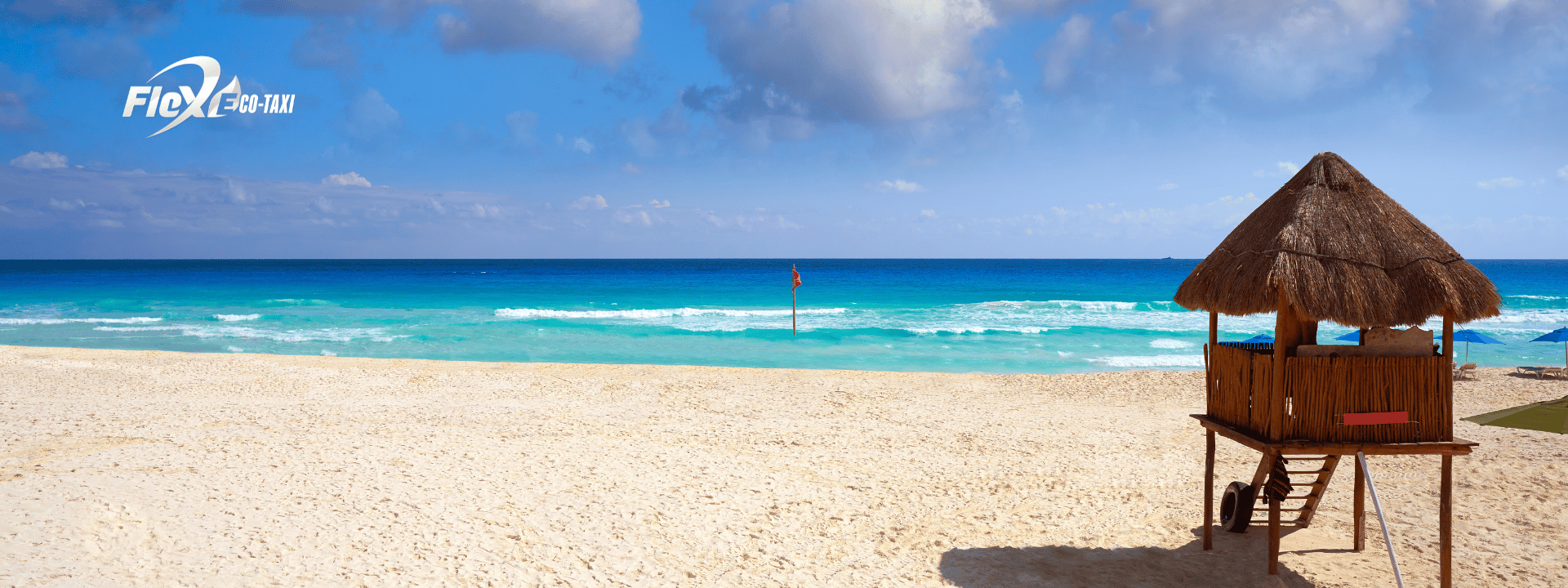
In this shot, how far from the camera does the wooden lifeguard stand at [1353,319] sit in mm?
4148

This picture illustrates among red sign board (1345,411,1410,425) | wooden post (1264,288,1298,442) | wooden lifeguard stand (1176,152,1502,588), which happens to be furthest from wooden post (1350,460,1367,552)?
wooden post (1264,288,1298,442)

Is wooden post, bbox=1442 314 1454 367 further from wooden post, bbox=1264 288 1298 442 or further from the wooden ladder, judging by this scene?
the wooden ladder

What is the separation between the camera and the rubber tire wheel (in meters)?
5.61

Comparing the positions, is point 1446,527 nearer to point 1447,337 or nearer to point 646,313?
point 1447,337

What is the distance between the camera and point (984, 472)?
7.34 meters

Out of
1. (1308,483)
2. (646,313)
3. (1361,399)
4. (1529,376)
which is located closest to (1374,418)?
(1361,399)

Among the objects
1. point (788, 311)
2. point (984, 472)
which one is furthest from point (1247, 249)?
point (788, 311)

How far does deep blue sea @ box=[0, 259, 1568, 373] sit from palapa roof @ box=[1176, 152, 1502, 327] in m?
11.3

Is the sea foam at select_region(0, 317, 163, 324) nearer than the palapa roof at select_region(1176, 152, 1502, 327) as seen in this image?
No

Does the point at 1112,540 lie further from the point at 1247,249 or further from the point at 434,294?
the point at 434,294

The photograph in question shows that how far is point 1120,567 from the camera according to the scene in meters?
5.16

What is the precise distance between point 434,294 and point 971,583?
132 feet

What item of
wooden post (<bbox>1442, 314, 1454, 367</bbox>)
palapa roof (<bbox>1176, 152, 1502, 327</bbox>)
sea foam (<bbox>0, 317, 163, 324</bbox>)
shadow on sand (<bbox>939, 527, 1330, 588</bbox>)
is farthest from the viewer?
sea foam (<bbox>0, 317, 163, 324</bbox>)

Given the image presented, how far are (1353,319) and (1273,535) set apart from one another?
155cm
